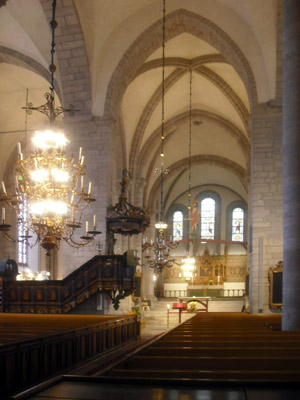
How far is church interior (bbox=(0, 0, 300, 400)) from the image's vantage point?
652 cm

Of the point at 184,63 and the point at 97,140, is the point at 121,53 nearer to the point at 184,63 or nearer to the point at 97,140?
the point at 97,140

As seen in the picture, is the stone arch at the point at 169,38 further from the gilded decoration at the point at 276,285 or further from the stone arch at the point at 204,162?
the stone arch at the point at 204,162

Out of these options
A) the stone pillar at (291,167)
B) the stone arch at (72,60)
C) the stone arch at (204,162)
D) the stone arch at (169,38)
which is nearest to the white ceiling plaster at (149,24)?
the stone arch at (169,38)

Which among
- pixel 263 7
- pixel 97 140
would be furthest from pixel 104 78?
pixel 263 7

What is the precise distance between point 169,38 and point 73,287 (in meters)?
8.39

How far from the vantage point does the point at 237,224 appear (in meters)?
33.2

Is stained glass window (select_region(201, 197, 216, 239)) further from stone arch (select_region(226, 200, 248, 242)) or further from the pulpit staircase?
the pulpit staircase

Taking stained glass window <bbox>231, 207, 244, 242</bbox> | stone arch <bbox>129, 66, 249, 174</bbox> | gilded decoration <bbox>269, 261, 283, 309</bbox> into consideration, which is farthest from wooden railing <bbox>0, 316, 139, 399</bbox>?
stained glass window <bbox>231, 207, 244, 242</bbox>

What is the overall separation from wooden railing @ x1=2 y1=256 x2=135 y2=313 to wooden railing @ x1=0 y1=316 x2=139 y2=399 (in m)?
3.02

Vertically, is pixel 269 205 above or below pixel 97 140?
below

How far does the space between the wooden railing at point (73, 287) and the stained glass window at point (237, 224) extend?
21.1m

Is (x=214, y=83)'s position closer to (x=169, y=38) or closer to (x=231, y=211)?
(x=169, y=38)

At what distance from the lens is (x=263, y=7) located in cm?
1246

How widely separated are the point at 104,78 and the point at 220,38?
12.0 feet
